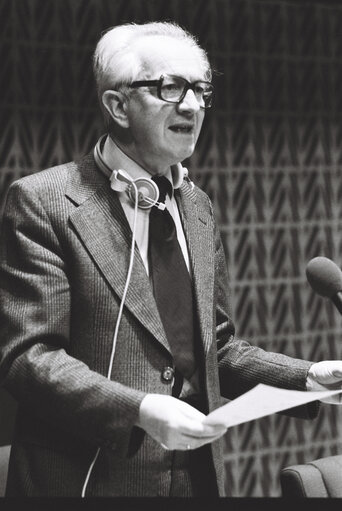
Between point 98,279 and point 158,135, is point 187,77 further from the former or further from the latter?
point 98,279

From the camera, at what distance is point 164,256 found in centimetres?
167

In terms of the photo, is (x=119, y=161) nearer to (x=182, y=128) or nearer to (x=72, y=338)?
(x=182, y=128)

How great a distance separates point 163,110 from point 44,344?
1.72 ft

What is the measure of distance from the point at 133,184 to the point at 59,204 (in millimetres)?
156

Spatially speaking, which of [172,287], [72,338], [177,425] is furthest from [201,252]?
[177,425]

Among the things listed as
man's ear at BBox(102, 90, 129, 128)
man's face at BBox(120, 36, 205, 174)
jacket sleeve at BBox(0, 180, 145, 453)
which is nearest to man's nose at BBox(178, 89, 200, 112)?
man's face at BBox(120, 36, 205, 174)

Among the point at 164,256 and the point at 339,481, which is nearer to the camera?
the point at 164,256

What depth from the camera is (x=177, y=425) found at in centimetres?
130

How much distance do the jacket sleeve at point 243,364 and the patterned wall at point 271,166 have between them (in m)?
1.54

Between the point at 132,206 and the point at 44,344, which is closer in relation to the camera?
the point at 44,344

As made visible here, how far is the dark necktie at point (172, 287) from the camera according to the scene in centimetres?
162

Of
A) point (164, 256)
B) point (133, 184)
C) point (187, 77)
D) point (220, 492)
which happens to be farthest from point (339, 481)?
point (187, 77)

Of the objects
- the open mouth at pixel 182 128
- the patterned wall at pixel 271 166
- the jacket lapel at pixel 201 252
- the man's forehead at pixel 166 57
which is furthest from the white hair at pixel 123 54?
the patterned wall at pixel 271 166

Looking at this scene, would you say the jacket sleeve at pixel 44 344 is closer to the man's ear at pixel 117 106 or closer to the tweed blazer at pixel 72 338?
the tweed blazer at pixel 72 338
